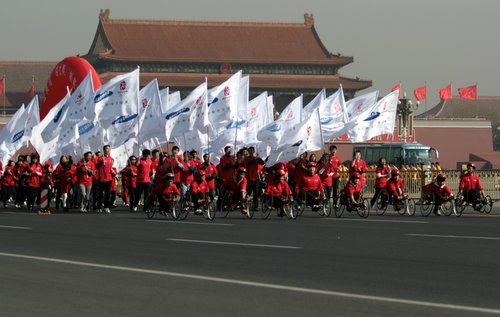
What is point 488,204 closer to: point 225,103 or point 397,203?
point 397,203

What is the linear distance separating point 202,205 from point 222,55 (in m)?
68.8

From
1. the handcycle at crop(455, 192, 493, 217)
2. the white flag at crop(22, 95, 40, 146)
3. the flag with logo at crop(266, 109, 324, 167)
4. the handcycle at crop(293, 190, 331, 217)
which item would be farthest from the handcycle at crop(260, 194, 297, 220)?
the white flag at crop(22, 95, 40, 146)

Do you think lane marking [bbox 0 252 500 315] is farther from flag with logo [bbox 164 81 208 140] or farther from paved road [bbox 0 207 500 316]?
flag with logo [bbox 164 81 208 140]

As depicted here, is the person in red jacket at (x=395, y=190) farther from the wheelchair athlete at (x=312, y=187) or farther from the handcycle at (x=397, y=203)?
the wheelchair athlete at (x=312, y=187)

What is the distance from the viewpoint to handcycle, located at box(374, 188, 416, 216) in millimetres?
23547

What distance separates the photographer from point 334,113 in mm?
37406

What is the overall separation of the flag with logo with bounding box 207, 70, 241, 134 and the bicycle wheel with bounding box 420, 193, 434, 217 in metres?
7.86

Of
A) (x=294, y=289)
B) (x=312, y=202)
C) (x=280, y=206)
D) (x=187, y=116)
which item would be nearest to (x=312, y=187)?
(x=312, y=202)

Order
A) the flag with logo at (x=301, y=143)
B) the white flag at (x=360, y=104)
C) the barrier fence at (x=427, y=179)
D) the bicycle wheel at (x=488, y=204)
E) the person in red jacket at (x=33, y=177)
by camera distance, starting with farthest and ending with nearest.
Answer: the white flag at (x=360, y=104), the barrier fence at (x=427, y=179), the person in red jacket at (x=33, y=177), the flag with logo at (x=301, y=143), the bicycle wheel at (x=488, y=204)

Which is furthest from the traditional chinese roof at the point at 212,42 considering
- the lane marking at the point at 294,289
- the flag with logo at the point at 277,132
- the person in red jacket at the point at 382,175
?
the lane marking at the point at 294,289

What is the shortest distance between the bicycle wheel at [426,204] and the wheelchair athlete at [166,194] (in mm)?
4357

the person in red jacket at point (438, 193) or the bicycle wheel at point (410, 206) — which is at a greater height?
the person in red jacket at point (438, 193)

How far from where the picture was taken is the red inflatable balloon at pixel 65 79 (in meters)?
41.9

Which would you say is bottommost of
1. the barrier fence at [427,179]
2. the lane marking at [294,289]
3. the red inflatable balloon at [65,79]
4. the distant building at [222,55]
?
the lane marking at [294,289]
